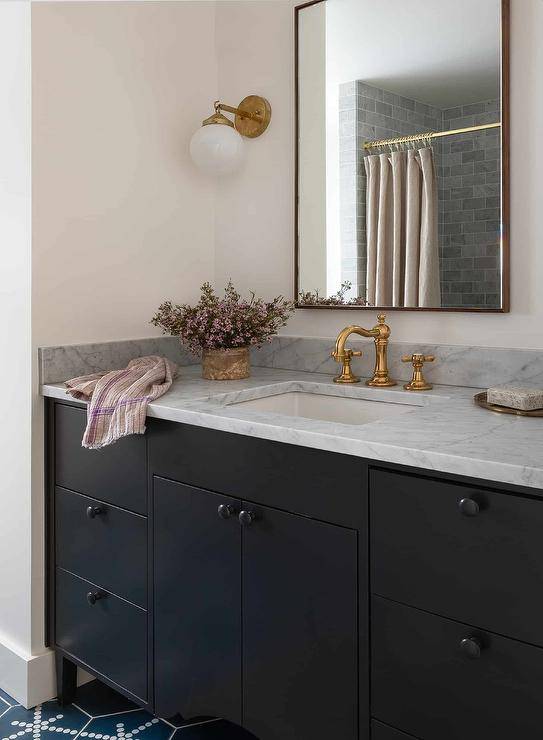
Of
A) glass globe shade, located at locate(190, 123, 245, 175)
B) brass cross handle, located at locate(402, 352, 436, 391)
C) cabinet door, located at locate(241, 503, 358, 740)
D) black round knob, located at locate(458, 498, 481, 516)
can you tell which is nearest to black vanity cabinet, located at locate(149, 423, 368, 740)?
cabinet door, located at locate(241, 503, 358, 740)

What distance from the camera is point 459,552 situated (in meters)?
1.16

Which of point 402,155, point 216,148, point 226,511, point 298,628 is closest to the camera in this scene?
point 298,628

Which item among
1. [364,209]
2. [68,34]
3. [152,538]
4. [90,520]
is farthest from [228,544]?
[68,34]

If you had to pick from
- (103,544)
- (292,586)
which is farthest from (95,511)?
(292,586)

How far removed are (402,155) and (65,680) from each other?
175 centimetres

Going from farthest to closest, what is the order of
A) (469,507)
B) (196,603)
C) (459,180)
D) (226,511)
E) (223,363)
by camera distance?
(223,363)
(459,180)
(196,603)
(226,511)
(469,507)

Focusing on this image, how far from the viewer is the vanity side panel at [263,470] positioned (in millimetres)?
1328

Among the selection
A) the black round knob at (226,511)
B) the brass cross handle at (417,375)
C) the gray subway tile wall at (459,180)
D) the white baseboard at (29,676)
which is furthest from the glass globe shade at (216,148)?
the white baseboard at (29,676)

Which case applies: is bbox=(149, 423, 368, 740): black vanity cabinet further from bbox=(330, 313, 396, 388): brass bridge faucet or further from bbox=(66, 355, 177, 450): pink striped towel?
bbox=(330, 313, 396, 388): brass bridge faucet

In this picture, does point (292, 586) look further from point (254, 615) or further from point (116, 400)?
point (116, 400)

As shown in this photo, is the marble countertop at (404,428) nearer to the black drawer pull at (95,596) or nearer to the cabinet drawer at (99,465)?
the cabinet drawer at (99,465)

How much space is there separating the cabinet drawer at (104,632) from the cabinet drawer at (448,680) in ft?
2.35

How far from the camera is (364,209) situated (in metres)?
2.02

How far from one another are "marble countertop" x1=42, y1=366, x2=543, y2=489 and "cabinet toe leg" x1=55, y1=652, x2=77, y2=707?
768mm
